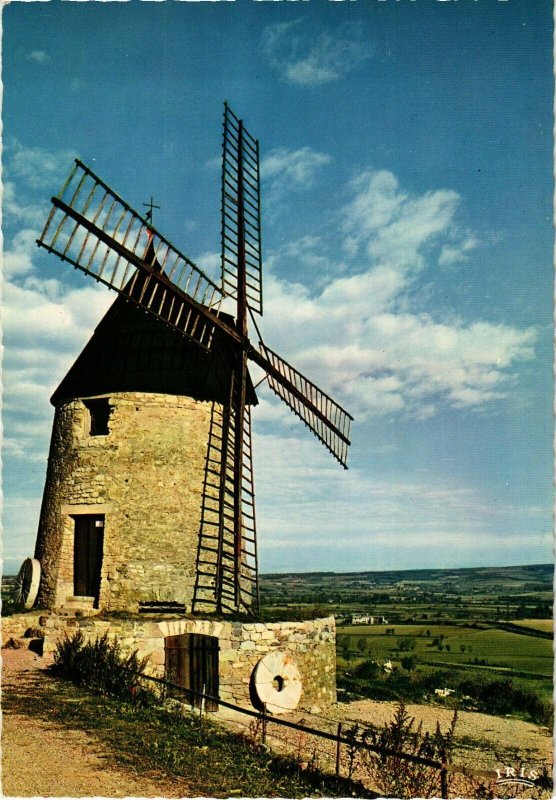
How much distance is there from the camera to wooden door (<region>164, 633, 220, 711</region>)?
1116 cm

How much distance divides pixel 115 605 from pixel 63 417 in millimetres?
4178

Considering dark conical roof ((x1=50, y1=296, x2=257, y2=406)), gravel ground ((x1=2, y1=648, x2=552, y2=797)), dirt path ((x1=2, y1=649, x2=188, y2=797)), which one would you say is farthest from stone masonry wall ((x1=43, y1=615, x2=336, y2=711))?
dark conical roof ((x1=50, y1=296, x2=257, y2=406))

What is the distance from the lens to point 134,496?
506 inches

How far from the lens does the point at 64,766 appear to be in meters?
6.17

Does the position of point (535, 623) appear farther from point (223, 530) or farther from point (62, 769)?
point (62, 769)

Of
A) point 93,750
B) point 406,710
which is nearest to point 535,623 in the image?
point 406,710

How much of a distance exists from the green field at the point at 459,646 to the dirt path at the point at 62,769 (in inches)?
653

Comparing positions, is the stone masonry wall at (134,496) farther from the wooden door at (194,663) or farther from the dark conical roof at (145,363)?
the wooden door at (194,663)

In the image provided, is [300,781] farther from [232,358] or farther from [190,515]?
[232,358]

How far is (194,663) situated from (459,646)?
17440mm

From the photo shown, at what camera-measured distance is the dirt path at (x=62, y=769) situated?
19.0 ft

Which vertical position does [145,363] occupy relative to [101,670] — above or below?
above

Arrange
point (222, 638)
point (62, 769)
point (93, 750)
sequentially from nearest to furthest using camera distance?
point (62, 769)
point (93, 750)
point (222, 638)

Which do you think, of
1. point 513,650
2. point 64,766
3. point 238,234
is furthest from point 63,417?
point 513,650
